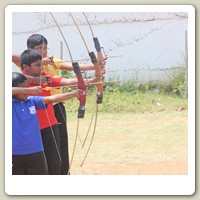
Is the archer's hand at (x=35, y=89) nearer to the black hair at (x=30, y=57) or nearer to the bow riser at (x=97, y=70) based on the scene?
the black hair at (x=30, y=57)

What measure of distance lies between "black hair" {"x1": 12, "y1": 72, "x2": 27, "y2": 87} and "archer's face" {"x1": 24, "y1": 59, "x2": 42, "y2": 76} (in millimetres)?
66

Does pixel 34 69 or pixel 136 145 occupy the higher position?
pixel 34 69

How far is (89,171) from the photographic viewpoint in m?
4.36

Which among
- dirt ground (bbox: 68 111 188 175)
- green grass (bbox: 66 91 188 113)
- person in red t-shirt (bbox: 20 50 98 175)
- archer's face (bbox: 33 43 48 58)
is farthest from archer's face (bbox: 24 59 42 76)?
green grass (bbox: 66 91 188 113)

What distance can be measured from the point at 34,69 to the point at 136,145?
205 centimetres

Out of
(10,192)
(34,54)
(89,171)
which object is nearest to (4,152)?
(10,192)

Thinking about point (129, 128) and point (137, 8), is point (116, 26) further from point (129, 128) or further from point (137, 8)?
point (129, 128)

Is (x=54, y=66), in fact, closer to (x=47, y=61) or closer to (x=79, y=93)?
(x=47, y=61)

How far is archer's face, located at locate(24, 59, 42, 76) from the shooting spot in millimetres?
3540

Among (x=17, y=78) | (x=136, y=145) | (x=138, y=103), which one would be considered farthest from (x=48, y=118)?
(x=138, y=103)

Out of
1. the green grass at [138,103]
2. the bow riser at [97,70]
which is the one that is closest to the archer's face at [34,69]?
the bow riser at [97,70]

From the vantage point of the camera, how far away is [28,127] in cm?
344

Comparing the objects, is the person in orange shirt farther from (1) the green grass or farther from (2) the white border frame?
(1) the green grass

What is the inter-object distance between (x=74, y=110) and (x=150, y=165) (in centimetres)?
70
